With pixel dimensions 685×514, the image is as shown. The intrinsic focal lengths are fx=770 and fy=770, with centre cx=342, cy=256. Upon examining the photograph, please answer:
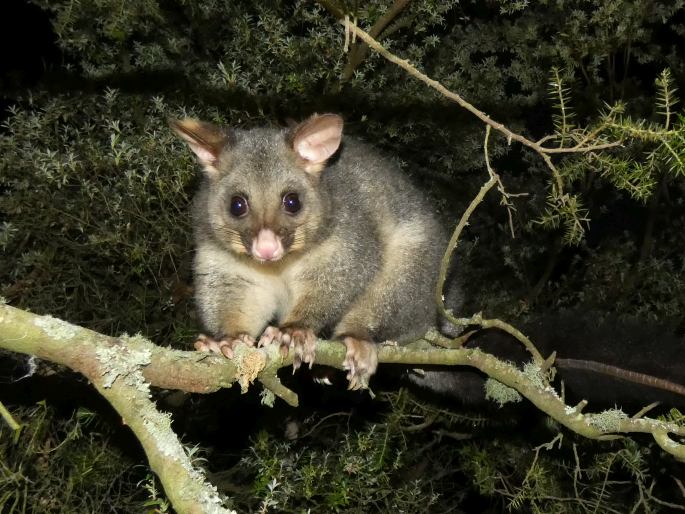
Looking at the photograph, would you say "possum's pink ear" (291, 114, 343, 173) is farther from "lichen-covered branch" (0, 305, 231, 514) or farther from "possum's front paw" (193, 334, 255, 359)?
"lichen-covered branch" (0, 305, 231, 514)

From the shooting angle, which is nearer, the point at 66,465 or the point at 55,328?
the point at 55,328

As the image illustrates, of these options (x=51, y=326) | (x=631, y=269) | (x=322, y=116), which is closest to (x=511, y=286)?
(x=631, y=269)

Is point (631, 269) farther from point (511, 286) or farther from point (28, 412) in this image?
point (28, 412)

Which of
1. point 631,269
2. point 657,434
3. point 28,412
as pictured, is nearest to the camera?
point 657,434

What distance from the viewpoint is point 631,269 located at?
506cm

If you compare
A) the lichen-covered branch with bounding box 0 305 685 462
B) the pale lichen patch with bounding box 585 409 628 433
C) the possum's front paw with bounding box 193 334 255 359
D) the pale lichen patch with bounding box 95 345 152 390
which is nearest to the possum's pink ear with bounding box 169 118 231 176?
the possum's front paw with bounding box 193 334 255 359

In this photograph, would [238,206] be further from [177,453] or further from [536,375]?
[177,453]

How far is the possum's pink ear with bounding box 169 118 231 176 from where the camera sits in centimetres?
304

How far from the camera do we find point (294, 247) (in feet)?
10.5

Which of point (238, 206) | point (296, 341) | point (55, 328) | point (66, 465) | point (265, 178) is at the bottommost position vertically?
point (66, 465)

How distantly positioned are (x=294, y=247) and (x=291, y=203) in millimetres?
194

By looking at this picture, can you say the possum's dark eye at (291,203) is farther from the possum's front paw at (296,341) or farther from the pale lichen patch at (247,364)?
the pale lichen patch at (247,364)

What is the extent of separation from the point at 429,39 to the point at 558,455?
2.40 meters

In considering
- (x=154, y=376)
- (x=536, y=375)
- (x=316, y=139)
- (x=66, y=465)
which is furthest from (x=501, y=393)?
(x=66, y=465)
